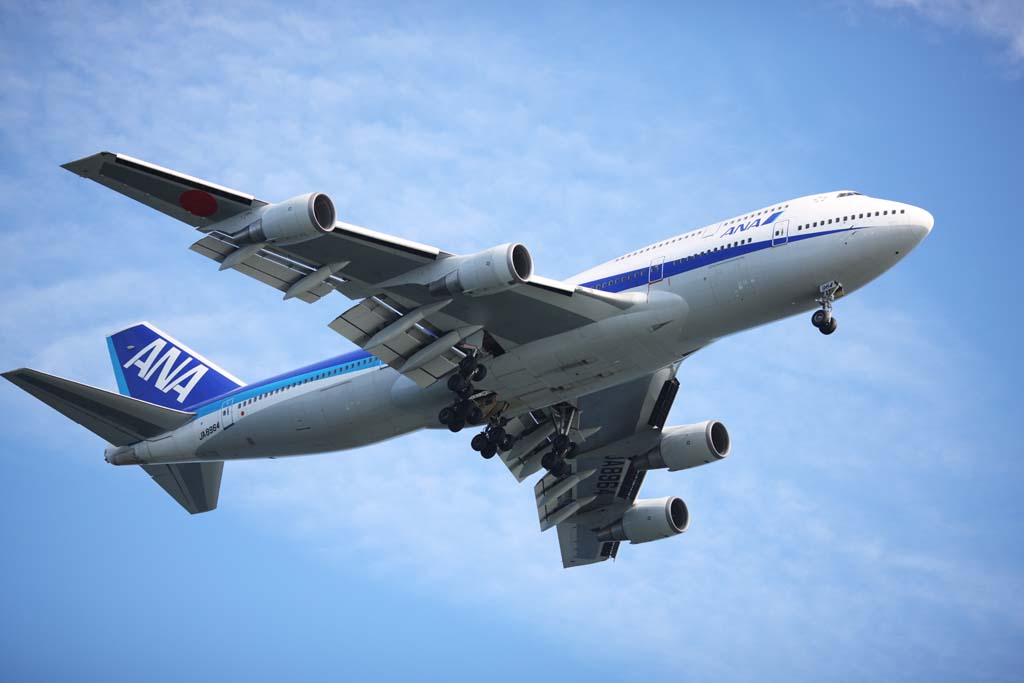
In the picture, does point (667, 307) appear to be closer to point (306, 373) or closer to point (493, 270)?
point (493, 270)

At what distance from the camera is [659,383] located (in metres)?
35.3

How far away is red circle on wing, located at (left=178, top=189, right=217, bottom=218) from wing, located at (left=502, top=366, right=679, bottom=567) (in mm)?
13149

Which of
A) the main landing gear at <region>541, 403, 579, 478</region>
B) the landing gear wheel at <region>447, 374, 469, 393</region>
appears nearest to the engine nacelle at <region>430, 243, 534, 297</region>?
the landing gear wheel at <region>447, 374, 469, 393</region>

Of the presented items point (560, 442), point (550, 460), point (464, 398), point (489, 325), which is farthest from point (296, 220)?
point (550, 460)

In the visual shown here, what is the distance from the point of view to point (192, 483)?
38.2 m

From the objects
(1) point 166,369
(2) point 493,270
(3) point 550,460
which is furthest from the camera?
(1) point 166,369

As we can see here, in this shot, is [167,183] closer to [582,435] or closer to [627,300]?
[627,300]

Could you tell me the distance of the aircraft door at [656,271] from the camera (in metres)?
28.5

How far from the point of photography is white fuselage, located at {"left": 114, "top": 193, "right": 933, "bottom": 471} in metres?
27.0

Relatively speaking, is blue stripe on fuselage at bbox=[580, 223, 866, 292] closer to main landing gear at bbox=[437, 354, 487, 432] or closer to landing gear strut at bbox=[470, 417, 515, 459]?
main landing gear at bbox=[437, 354, 487, 432]

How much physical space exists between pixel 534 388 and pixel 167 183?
11.3 metres

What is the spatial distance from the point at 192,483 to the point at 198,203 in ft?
49.4

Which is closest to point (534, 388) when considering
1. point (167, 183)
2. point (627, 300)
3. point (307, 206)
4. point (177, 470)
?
point (627, 300)

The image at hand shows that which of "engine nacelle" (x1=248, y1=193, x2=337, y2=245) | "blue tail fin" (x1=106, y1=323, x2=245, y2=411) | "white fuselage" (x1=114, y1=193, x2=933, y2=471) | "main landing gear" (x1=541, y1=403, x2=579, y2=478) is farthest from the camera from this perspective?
"blue tail fin" (x1=106, y1=323, x2=245, y2=411)
